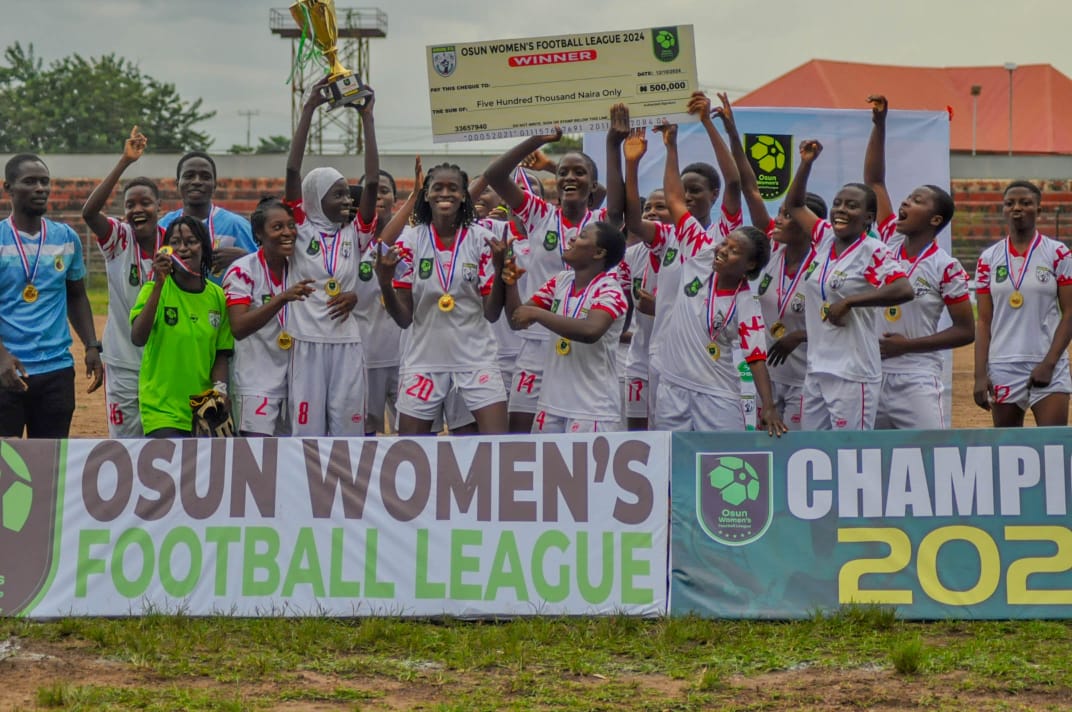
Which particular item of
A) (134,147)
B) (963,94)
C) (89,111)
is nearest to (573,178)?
(134,147)

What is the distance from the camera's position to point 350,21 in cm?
5144

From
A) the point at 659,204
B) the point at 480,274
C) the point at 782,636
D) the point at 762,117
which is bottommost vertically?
the point at 782,636

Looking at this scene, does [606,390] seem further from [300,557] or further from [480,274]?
[300,557]

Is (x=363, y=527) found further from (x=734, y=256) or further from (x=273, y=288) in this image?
(x=734, y=256)

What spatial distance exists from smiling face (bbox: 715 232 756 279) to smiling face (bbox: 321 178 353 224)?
7.23ft

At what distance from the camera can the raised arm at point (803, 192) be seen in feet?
26.2

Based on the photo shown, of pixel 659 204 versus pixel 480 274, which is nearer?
pixel 480 274

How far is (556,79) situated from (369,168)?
124cm

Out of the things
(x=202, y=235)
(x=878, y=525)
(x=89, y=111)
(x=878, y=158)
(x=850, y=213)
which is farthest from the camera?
(x=89, y=111)

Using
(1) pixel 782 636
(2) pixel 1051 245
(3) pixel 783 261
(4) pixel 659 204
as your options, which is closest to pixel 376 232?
(4) pixel 659 204

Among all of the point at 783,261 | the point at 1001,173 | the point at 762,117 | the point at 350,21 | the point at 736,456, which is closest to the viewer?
the point at 736,456

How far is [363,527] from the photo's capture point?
691cm

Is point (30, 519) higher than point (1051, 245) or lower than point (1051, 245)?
lower

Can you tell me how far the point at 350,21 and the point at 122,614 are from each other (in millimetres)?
47091
